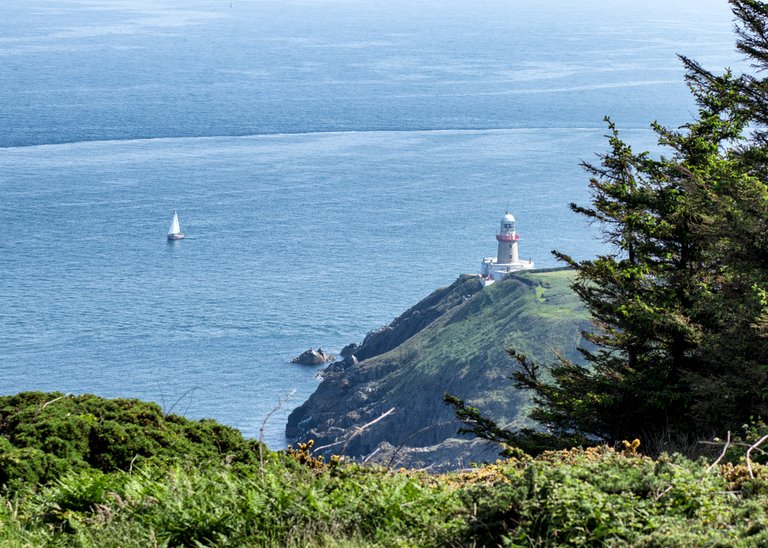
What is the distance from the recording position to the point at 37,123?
180 meters

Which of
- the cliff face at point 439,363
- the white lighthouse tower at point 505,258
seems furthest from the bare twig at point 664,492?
the white lighthouse tower at point 505,258

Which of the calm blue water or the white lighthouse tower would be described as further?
the white lighthouse tower

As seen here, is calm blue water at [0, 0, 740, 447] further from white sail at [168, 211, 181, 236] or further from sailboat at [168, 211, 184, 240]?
white sail at [168, 211, 181, 236]

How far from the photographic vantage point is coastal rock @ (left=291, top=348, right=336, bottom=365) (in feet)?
338

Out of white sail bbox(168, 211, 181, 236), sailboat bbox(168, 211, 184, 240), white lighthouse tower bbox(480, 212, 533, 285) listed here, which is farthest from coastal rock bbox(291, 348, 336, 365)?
white sail bbox(168, 211, 181, 236)

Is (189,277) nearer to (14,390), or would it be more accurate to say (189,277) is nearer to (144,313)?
(144,313)

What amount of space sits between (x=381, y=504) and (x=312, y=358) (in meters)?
95.7

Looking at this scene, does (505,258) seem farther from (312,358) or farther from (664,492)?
(664,492)

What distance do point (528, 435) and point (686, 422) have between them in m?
3.66

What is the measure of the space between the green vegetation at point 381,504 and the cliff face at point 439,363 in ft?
270

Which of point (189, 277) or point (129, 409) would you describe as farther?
point (189, 277)

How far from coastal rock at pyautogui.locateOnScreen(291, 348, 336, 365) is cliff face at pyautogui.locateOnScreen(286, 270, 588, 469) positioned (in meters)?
1.50

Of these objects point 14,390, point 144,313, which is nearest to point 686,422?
point 14,390

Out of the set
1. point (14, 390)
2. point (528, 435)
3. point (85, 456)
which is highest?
point (85, 456)
